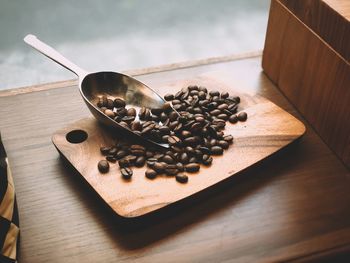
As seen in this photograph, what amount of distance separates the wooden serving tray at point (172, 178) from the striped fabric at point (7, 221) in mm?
119

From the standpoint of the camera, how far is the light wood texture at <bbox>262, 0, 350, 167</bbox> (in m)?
0.74

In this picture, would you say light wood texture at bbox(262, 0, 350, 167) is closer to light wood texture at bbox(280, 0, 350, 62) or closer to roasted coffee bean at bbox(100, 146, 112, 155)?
light wood texture at bbox(280, 0, 350, 62)

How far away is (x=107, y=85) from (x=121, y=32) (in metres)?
0.57

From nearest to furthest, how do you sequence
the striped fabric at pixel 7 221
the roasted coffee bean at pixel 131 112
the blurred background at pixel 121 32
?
the striped fabric at pixel 7 221
the roasted coffee bean at pixel 131 112
the blurred background at pixel 121 32

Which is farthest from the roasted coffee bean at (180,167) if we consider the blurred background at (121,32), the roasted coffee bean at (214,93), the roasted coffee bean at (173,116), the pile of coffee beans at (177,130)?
the blurred background at (121,32)

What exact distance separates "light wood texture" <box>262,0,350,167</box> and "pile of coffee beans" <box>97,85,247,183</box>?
12 centimetres

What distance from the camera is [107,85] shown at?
0.83m

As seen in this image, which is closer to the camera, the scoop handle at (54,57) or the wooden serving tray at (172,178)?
the wooden serving tray at (172,178)

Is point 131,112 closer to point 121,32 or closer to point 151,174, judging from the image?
point 151,174

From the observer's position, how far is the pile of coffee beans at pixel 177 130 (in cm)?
70

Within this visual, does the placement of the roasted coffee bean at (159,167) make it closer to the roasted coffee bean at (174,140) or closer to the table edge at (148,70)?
the roasted coffee bean at (174,140)

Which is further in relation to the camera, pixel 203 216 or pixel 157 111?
pixel 157 111

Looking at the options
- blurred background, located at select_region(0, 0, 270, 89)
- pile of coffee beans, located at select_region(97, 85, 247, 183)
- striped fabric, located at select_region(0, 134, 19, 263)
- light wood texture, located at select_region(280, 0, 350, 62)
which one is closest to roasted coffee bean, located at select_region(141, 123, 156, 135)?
pile of coffee beans, located at select_region(97, 85, 247, 183)

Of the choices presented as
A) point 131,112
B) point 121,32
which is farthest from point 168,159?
point 121,32
